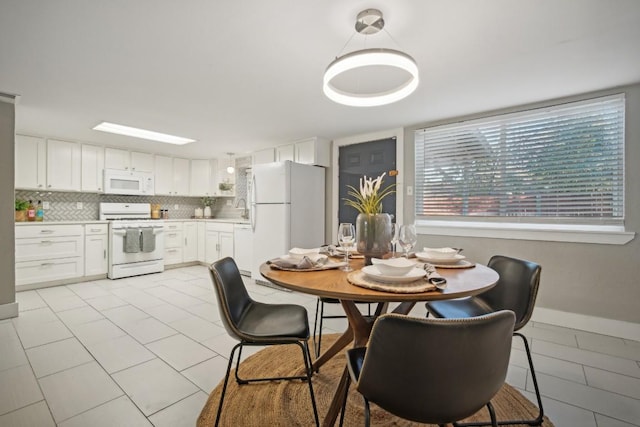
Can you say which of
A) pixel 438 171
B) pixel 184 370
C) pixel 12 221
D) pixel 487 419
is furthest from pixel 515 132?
pixel 12 221

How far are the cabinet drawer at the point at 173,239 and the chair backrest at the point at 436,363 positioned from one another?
5.31 meters

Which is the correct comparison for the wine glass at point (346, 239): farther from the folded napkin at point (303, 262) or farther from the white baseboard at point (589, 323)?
the white baseboard at point (589, 323)

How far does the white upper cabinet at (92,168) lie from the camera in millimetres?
4641

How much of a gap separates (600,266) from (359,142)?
9.87ft

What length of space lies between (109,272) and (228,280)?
407 centimetres

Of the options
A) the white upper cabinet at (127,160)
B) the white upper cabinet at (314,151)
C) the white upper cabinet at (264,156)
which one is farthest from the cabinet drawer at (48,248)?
the white upper cabinet at (314,151)

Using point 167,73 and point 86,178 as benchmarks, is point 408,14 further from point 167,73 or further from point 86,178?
point 86,178

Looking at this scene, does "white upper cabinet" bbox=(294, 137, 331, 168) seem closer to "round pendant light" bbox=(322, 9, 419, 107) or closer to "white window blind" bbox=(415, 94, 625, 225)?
"white window blind" bbox=(415, 94, 625, 225)

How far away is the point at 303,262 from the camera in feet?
5.04

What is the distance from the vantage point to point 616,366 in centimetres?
Result: 211

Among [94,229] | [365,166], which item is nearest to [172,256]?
[94,229]

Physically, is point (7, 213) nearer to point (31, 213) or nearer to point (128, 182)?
point (31, 213)

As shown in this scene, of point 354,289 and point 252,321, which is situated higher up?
point 354,289

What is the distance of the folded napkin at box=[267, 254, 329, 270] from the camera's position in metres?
1.52
